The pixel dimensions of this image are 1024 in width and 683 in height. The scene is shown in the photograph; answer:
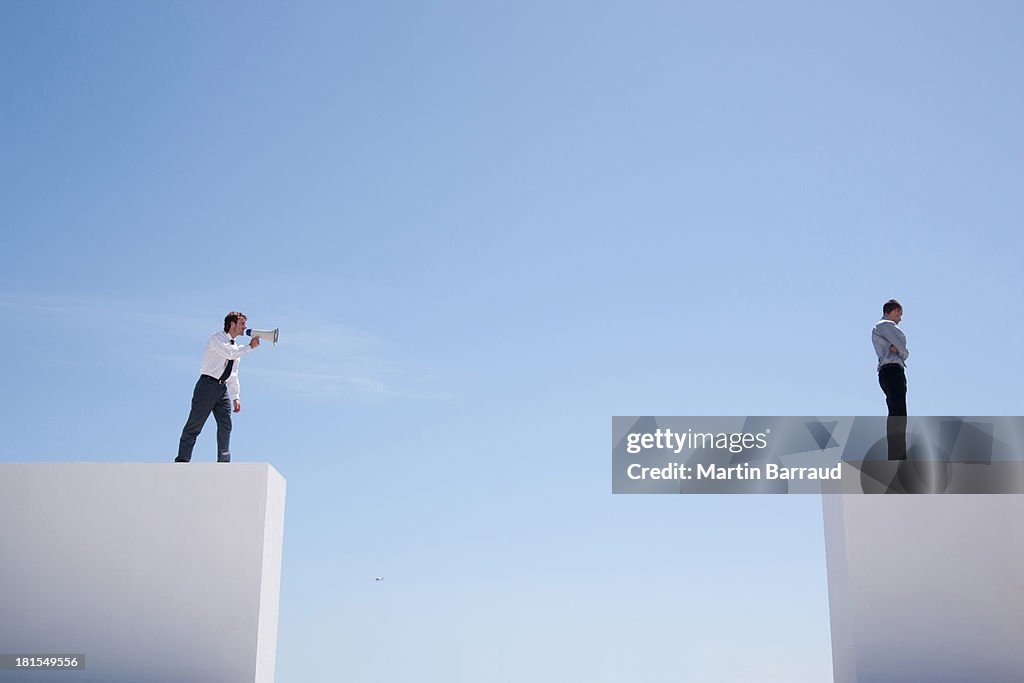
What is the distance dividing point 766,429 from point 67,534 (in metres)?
6.89

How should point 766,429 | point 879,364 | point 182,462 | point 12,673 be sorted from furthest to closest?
point 766,429 → point 879,364 → point 182,462 → point 12,673

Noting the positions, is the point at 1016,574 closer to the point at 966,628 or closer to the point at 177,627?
the point at 966,628

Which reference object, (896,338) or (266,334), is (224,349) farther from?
(896,338)

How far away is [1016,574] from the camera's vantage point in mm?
9000

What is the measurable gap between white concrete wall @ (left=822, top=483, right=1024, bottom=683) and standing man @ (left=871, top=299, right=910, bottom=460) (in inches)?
34.7

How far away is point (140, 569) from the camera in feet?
29.0

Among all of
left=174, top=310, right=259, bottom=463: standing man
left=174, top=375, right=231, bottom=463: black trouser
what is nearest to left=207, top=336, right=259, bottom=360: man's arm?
left=174, top=310, right=259, bottom=463: standing man

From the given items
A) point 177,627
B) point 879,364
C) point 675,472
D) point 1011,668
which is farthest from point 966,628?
point 177,627

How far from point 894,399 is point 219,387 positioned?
6445 mm

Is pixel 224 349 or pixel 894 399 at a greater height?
pixel 224 349

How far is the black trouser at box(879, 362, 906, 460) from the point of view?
982 cm

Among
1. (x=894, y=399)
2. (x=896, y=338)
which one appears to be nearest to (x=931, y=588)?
(x=894, y=399)

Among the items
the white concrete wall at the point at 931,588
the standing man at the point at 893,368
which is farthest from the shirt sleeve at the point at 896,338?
the white concrete wall at the point at 931,588

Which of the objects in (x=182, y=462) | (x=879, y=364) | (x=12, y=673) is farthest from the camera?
(x=879, y=364)
